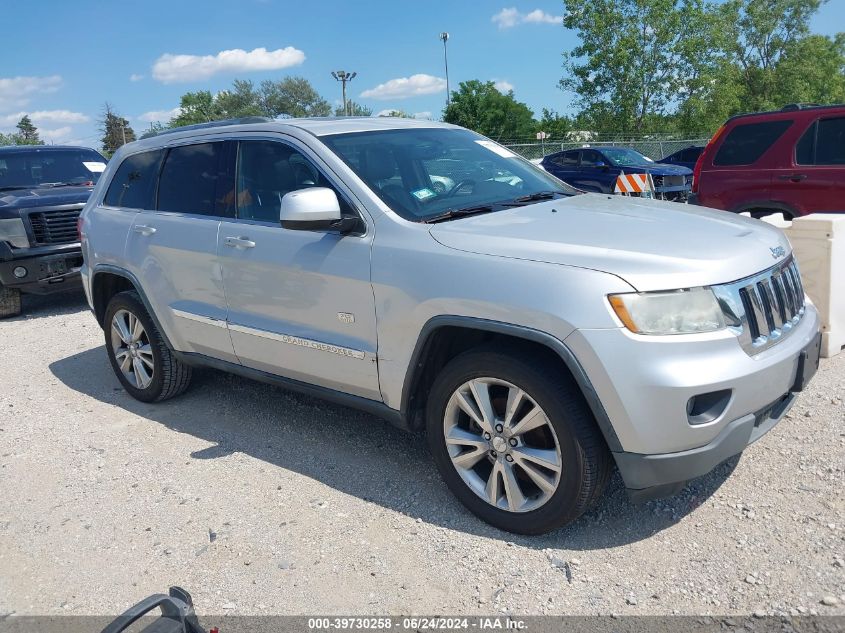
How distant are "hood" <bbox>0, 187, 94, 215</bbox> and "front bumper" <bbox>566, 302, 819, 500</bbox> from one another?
24.0 ft

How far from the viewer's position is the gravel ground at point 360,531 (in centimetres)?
277

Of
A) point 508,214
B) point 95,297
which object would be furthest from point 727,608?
point 95,297

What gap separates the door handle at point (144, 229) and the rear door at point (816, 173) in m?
5.89

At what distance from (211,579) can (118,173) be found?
341 cm

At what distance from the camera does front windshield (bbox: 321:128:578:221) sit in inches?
141

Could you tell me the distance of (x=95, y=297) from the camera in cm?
537

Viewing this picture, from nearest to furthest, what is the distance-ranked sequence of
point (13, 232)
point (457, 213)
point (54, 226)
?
point (457, 213)
point (13, 232)
point (54, 226)

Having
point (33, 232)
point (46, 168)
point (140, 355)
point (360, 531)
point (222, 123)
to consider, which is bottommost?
point (360, 531)

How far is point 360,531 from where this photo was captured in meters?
3.28

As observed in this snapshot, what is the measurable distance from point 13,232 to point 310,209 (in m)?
6.45

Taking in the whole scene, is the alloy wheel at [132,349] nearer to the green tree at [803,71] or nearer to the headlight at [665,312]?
the headlight at [665,312]

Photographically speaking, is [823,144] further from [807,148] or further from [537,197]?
[537,197]

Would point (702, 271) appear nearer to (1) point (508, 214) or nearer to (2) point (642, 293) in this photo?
(2) point (642, 293)

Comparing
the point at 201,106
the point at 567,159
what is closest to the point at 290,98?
the point at 201,106
